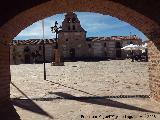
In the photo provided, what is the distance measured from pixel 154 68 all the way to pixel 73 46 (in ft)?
178

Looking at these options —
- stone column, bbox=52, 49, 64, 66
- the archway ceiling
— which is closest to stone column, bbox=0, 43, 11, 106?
the archway ceiling

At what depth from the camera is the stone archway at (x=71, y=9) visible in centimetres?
526

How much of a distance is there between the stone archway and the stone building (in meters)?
52.4

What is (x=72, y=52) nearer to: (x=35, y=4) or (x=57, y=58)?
(x=57, y=58)

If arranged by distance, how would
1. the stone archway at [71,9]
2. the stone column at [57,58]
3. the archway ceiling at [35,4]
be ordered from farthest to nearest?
1. the stone column at [57,58]
2. the stone archway at [71,9]
3. the archway ceiling at [35,4]

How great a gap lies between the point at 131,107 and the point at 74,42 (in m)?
54.5

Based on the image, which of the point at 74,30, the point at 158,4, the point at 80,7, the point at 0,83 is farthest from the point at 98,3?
the point at 74,30

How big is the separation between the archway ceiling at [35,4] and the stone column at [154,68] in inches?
61.3

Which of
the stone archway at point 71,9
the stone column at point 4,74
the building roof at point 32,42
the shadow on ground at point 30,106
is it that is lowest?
the shadow on ground at point 30,106

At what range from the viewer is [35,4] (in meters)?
4.99

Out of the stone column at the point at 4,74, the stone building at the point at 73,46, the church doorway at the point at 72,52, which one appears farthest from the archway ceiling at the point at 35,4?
the church doorway at the point at 72,52

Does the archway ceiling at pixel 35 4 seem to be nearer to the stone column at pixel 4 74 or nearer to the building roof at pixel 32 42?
the stone column at pixel 4 74

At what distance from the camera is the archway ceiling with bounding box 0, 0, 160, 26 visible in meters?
4.88

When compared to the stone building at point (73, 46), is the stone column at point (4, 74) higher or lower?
Result: lower
